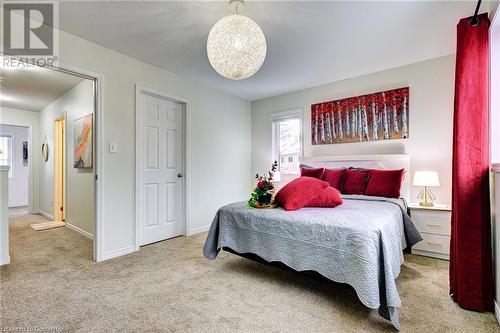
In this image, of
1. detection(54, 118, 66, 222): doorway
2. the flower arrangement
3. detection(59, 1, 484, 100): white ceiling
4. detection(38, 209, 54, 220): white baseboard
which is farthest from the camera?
detection(38, 209, 54, 220): white baseboard

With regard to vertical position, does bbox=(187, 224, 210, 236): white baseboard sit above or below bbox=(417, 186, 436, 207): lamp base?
below

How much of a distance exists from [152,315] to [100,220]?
1502 millimetres

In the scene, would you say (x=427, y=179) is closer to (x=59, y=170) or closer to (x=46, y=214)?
(x=59, y=170)

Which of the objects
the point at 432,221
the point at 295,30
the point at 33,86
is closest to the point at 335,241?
the point at 432,221

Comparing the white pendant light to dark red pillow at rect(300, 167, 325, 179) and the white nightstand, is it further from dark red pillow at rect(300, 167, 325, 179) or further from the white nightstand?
the white nightstand

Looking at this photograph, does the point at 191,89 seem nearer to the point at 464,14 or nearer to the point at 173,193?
the point at 173,193

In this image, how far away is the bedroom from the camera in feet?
5.73

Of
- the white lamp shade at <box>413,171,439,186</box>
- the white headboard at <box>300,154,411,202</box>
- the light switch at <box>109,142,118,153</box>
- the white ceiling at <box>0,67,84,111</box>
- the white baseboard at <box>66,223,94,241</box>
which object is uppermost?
the white ceiling at <box>0,67,84,111</box>

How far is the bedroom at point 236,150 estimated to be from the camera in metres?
1.75

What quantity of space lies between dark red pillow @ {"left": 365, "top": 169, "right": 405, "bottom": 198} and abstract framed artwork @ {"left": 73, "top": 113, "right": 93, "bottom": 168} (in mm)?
3875

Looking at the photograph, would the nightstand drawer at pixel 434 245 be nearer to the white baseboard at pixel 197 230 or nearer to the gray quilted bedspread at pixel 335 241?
the gray quilted bedspread at pixel 335 241

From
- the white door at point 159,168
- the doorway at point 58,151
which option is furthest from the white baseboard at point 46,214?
the white door at point 159,168

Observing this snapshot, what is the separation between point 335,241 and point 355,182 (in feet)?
5.38

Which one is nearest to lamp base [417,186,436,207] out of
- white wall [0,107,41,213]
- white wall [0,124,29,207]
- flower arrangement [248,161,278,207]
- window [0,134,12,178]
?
flower arrangement [248,161,278,207]
